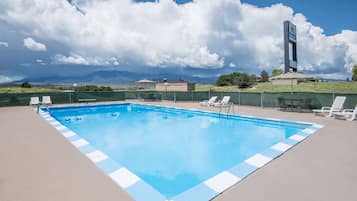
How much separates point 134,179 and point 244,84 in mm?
39420

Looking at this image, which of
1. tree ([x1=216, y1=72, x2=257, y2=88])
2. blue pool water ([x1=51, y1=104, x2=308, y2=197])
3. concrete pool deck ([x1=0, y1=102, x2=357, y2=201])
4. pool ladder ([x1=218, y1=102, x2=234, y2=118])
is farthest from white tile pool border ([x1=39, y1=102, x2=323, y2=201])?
tree ([x1=216, y1=72, x2=257, y2=88])

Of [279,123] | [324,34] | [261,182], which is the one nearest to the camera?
[261,182]

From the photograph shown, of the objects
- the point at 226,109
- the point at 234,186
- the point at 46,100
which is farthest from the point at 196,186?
the point at 46,100

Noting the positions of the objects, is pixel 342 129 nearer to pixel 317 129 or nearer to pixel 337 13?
pixel 317 129

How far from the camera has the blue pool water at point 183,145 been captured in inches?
144

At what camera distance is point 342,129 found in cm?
548

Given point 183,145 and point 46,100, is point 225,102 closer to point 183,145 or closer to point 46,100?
point 183,145

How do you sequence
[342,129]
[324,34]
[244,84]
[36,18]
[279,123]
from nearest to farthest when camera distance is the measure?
1. [342,129]
2. [279,123]
3. [36,18]
4. [324,34]
5. [244,84]

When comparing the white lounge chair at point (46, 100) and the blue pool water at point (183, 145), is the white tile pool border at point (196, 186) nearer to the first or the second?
the blue pool water at point (183, 145)

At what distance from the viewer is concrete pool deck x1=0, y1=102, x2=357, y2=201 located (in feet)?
7.36

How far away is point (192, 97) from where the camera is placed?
48.7ft

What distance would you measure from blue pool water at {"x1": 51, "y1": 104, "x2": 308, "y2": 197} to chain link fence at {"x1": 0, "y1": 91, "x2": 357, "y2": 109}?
10.3ft

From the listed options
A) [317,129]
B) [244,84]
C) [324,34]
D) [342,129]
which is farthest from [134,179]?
[244,84]

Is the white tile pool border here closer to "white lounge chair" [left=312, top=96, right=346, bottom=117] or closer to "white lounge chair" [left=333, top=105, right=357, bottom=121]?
"white lounge chair" [left=333, top=105, right=357, bottom=121]
